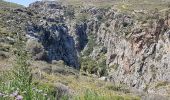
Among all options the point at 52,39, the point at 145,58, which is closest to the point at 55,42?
the point at 52,39

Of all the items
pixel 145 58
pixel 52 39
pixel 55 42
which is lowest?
pixel 145 58

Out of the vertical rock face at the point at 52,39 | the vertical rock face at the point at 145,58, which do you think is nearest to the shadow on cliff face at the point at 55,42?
the vertical rock face at the point at 52,39

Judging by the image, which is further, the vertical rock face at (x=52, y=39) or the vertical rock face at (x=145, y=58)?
the vertical rock face at (x=145, y=58)

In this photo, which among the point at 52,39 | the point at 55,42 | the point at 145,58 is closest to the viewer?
the point at 145,58

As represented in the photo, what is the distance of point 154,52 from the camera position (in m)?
137

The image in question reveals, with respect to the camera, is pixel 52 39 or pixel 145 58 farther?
pixel 52 39

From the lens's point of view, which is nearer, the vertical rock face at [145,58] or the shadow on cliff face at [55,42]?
the shadow on cliff face at [55,42]

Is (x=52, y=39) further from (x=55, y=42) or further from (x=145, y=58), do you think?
(x=145, y=58)

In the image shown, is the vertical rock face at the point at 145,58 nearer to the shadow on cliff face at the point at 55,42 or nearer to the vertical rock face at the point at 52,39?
the shadow on cliff face at the point at 55,42

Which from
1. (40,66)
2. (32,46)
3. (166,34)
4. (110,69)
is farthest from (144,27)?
(40,66)

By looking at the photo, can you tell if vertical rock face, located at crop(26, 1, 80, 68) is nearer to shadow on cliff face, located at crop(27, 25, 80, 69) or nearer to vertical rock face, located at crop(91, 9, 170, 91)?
shadow on cliff face, located at crop(27, 25, 80, 69)

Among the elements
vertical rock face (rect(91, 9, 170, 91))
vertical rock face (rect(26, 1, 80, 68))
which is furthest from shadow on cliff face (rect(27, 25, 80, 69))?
vertical rock face (rect(91, 9, 170, 91))

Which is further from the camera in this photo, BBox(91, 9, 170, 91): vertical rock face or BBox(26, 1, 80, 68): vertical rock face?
BBox(91, 9, 170, 91): vertical rock face

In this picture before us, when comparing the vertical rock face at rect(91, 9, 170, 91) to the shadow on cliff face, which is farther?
the vertical rock face at rect(91, 9, 170, 91)
